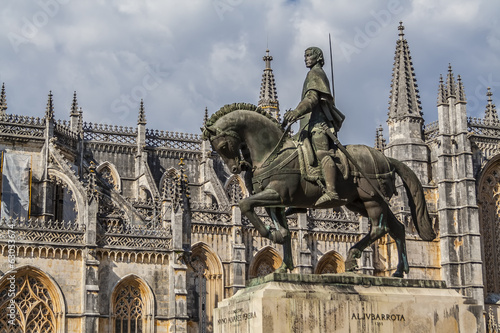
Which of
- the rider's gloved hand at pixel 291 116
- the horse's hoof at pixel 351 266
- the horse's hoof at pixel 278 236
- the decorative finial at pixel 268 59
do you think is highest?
the decorative finial at pixel 268 59

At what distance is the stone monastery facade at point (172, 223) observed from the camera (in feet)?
108

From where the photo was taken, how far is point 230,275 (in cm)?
4294

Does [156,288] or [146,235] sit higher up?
[146,235]

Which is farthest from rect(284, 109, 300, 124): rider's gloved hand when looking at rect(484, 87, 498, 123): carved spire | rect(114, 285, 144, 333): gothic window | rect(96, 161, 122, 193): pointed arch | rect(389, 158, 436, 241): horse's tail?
rect(484, 87, 498, 123): carved spire

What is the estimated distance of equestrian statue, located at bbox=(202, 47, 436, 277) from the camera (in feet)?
37.9

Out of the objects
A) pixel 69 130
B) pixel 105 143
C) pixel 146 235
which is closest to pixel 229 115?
pixel 146 235

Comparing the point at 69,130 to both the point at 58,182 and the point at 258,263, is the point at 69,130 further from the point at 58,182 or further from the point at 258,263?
the point at 258,263

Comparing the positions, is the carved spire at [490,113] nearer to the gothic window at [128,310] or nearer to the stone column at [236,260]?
the stone column at [236,260]

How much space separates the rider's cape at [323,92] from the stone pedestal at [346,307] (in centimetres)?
239

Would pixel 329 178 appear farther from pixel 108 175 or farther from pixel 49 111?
pixel 108 175

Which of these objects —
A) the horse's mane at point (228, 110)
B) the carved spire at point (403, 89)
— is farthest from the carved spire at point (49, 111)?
the horse's mane at point (228, 110)

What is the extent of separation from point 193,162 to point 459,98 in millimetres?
17121

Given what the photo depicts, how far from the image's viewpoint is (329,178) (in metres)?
11.6

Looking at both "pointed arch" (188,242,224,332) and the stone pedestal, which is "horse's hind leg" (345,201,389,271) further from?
"pointed arch" (188,242,224,332)
